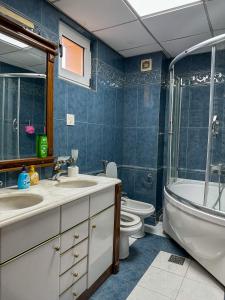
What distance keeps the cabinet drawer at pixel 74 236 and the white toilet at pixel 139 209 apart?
1011 mm

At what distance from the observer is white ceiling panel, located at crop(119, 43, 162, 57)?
265cm

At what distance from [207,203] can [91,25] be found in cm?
A: 198

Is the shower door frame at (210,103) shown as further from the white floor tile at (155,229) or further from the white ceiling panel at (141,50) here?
the white floor tile at (155,229)

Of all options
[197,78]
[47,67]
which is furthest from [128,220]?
[197,78]

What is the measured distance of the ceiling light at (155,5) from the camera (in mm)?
1792

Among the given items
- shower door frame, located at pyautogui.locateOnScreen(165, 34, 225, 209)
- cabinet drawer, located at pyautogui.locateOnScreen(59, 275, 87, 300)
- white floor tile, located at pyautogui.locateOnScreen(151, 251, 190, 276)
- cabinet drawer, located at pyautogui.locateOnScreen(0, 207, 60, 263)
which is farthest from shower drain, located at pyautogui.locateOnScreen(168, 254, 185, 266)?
cabinet drawer, located at pyautogui.locateOnScreen(0, 207, 60, 263)

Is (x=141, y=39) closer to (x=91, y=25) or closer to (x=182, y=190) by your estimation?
(x=91, y=25)

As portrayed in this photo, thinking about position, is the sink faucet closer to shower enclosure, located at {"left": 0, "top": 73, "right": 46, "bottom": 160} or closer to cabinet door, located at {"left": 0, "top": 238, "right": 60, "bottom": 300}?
shower enclosure, located at {"left": 0, "top": 73, "right": 46, "bottom": 160}

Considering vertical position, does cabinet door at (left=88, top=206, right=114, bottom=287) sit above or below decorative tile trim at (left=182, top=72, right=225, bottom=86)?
below

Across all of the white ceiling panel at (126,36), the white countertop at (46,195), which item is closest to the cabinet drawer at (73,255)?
the white countertop at (46,195)

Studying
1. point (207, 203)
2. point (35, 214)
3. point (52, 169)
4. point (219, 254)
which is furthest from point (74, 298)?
point (207, 203)

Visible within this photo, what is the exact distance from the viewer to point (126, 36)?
2398 mm

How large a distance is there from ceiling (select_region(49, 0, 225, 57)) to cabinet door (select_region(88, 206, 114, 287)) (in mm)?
1662

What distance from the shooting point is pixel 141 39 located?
97.0 inches
